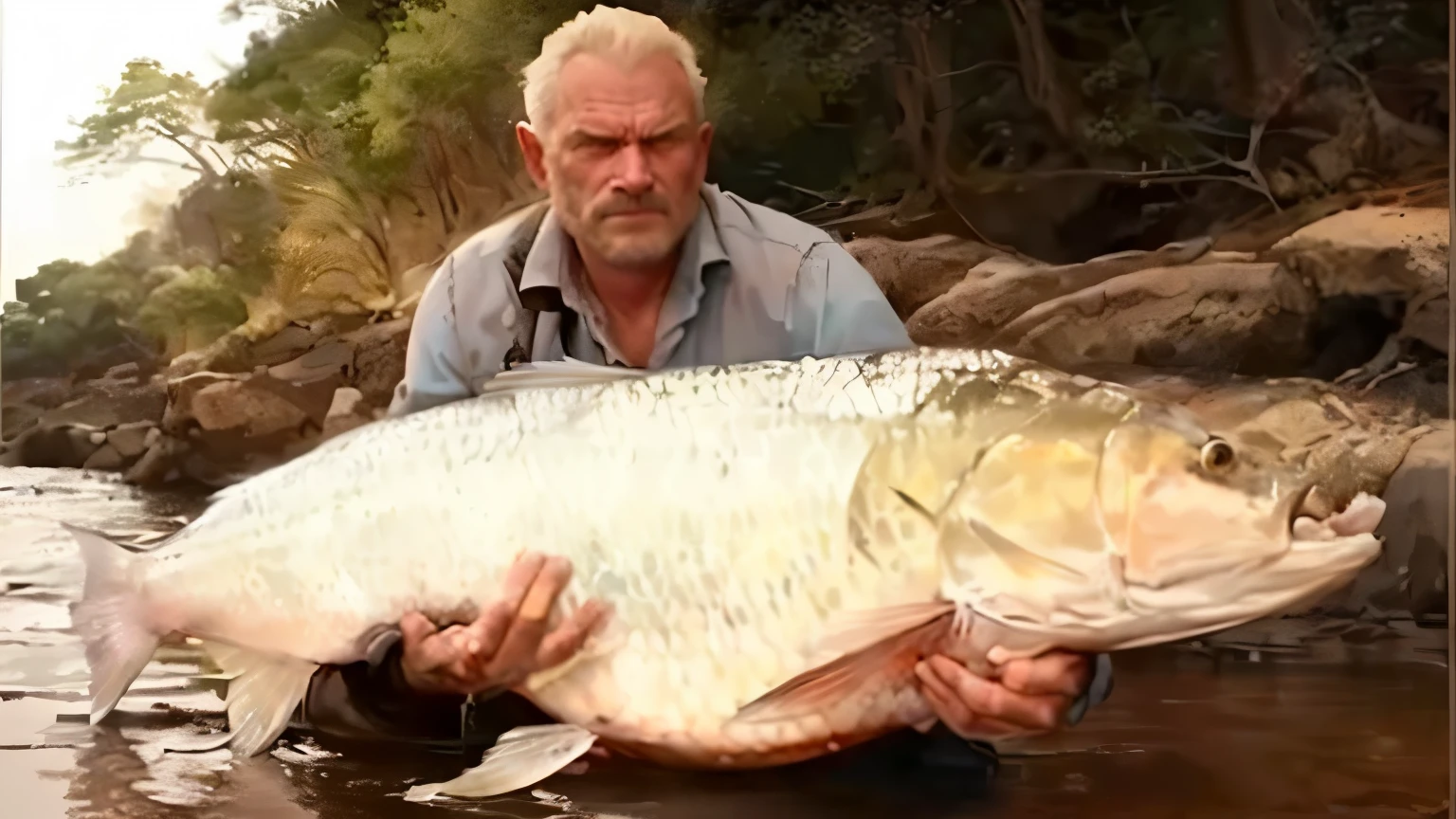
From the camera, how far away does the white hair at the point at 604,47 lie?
135 cm

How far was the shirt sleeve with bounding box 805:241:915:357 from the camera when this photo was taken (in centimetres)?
131

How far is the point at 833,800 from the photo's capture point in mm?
1275

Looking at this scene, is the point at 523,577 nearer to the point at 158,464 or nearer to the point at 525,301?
the point at 525,301

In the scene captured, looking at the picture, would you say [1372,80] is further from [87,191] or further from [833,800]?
[87,191]

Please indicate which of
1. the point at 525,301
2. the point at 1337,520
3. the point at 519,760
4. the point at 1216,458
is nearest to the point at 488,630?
the point at 519,760

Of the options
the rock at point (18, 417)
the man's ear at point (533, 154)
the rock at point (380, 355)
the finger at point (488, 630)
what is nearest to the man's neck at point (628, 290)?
the man's ear at point (533, 154)

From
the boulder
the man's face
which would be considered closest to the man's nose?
the man's face

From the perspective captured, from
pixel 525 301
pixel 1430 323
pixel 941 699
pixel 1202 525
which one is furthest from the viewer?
pixel 525 301

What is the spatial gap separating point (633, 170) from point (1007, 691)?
2.65ft

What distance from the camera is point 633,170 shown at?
52.6 inches

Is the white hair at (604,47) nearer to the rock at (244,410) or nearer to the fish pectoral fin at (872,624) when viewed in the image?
the rock at (244,410)

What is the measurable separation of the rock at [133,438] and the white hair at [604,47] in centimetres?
70

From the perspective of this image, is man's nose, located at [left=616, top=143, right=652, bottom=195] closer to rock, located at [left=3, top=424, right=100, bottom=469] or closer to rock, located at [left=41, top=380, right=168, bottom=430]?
rock, located at [left=41, top=380, right=168, bottom=430]

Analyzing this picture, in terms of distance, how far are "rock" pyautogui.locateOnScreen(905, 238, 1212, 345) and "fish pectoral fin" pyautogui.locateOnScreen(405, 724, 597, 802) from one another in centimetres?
69
